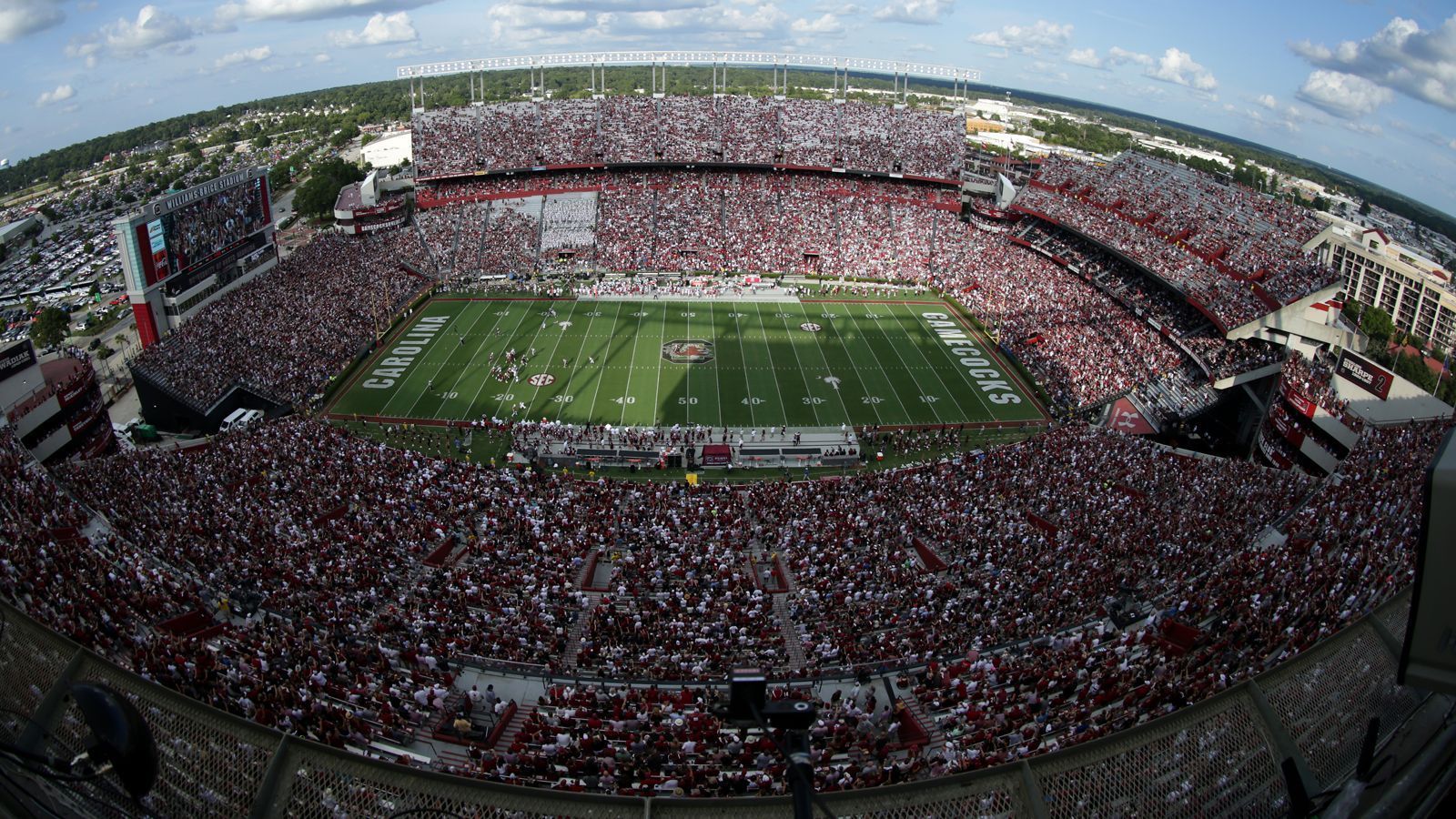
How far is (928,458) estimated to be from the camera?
31.6 meters

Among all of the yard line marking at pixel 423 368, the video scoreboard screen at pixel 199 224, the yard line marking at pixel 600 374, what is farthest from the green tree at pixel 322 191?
the yard line marking at pixel 600 374

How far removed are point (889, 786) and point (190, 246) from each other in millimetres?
43157

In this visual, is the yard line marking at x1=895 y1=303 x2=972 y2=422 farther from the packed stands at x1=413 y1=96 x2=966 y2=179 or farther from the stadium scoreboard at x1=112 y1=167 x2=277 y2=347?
the stadium scoreboard at x1=112 y1=167 x2=277 y2=347

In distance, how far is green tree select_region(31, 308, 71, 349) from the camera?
1826 inches

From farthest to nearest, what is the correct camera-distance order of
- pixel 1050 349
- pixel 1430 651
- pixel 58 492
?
pixel 1050 349
pixel 58 492
pixel 1430 651

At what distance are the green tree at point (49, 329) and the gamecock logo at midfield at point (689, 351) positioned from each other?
34.4 metres

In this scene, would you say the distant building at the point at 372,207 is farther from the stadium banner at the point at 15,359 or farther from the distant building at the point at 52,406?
the stadium banner at the point at 15,359

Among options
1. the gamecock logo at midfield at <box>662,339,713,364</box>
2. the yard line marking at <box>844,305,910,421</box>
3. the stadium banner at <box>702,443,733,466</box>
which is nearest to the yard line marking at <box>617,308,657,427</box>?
the gamecock logo at midfield at <box>662,339,713,364</box>

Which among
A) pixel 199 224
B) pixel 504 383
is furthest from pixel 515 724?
pixel 199 224

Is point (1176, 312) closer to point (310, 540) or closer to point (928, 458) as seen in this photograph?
point (928, 458)

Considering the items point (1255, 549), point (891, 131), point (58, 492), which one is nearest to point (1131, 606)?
point (1255, 549)

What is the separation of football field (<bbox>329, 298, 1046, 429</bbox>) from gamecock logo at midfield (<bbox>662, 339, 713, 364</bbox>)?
11 cm

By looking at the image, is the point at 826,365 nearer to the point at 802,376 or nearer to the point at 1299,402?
the point at 802,376

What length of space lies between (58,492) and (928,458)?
2634 centimetres
